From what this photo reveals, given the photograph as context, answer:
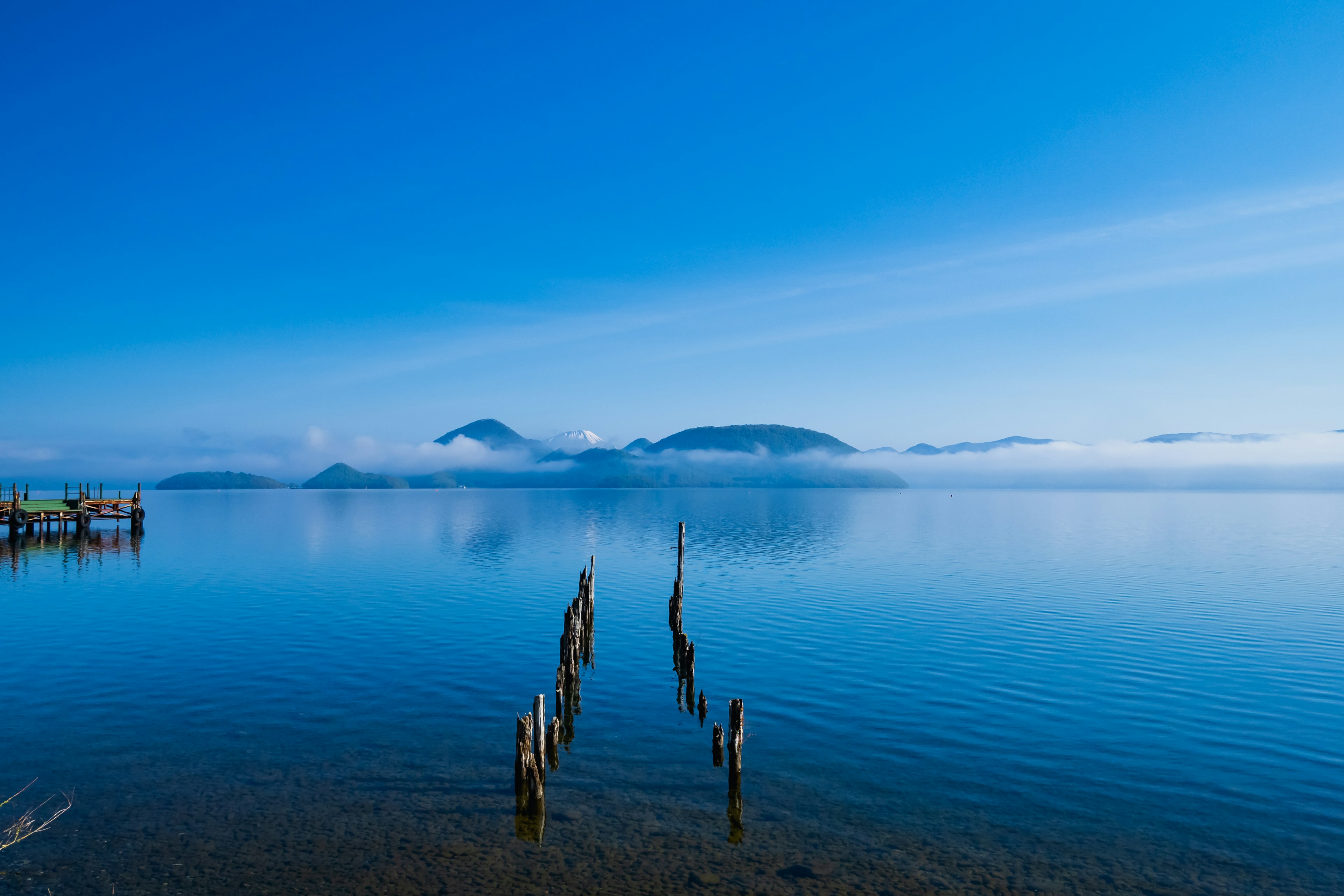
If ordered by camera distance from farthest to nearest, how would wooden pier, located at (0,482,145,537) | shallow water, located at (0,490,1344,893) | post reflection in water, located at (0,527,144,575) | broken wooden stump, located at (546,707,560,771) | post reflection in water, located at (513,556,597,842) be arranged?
wooden pier, located at (0,482,145,537) → post reflection in water, located at (0,527,144,575) → broken wooden stump, located at (546,707,560,771) → post reflection in water, located at (513,556,597,842) → shallow water, located at (0,490,1344,893)

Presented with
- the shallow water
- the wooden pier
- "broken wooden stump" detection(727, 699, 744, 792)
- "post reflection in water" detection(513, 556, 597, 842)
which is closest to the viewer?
the shallow water

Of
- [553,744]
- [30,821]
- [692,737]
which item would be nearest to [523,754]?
[553,744]

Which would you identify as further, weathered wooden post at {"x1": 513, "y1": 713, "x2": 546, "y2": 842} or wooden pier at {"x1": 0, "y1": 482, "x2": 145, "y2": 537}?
wooden pier at {"x1": 0, "y1": 482, "x2": 145, "y2": 537}

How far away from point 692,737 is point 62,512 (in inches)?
3993

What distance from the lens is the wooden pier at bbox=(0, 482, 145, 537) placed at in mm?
83812

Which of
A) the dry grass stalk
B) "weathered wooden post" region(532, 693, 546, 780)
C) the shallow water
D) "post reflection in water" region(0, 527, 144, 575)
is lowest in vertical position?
the shallow water

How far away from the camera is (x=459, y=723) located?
921 inches

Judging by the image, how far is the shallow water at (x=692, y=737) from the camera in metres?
15.2

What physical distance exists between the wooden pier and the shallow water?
1696 inches

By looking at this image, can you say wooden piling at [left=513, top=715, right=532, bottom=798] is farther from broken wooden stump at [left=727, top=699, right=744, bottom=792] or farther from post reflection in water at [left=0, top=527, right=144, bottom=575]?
post reflection in water at [left=0, top=527, right=144, bottom=575]

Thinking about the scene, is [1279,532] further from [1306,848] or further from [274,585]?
[274,585]

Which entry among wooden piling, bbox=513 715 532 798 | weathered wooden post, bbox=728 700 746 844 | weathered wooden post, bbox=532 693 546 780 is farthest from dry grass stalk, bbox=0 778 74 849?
weathered wooden post, bbox=728 700 746 844

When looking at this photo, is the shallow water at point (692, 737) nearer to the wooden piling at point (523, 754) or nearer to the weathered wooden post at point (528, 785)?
the weathered wooden post at point (528, 785)

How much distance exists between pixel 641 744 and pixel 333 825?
8438 mm
